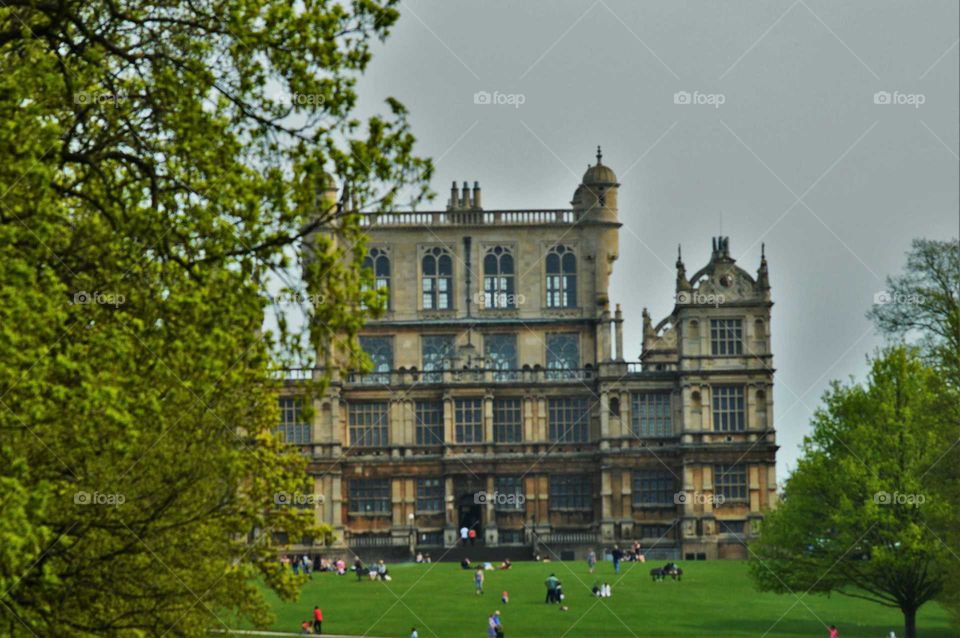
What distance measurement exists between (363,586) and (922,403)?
24.0 meters

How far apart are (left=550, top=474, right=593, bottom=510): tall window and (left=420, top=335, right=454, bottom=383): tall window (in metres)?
9.10

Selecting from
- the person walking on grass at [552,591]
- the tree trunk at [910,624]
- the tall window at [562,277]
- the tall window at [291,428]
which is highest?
the tall window at [562,277]

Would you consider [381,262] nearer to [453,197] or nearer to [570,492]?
[453,197]

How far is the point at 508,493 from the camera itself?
313 ft

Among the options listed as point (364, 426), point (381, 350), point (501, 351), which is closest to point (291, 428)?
point (364, 426)

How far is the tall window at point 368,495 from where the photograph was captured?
312 ft

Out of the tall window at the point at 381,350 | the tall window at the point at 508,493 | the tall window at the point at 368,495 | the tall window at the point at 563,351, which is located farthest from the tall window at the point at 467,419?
the tall window at the point at 381,350

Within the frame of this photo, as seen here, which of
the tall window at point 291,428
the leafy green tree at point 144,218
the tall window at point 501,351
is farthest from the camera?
the tall window at point 501,351

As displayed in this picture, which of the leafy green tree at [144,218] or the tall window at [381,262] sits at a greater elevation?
the tall window at [381,262]

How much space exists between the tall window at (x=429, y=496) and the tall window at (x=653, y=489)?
10146 mm

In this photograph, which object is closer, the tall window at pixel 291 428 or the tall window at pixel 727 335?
the tall window at pixel 727 335

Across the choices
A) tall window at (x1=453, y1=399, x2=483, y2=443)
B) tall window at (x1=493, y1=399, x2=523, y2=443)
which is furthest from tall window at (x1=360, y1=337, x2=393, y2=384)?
tall window at (x1=493, y1=399, x2=523, y2=443)

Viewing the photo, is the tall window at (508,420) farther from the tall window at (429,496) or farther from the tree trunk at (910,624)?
the tree trunk at (910,624)

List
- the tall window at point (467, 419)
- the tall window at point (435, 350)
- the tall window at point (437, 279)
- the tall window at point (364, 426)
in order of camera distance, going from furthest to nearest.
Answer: the tall window at point (437, 279) → the tall window at point (435, 350) → the tall window at point (467, 419) → the tall window at point (364, 426)
